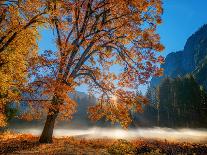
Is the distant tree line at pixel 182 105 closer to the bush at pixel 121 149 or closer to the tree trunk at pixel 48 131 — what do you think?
the tree trunk at pixel 48 131

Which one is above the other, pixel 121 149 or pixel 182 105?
pixel 182 105

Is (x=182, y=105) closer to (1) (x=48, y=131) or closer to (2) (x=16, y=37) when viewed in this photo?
(1) (x=48, y=131)

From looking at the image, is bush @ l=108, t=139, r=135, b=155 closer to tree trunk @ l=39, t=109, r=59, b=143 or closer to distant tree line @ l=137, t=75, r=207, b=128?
tree trunk @ l=39, t=109, r=59, b=143

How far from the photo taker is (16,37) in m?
19.2

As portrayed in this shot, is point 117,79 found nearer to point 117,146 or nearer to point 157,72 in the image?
point 157,72

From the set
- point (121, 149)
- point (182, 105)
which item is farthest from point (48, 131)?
point (182, 105)

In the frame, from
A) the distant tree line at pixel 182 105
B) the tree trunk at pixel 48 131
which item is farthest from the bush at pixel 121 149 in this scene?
the distant tree line at pixel 182 105

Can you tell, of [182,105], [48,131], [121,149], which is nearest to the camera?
[121,149]

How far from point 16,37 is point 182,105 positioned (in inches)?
3141

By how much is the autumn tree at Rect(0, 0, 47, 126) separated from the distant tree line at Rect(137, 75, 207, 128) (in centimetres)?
6346

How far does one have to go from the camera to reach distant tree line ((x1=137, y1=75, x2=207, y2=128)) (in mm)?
83500

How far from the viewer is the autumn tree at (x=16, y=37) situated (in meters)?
18.2

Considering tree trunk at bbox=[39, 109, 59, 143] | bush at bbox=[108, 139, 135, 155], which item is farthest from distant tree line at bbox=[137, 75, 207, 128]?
bush at bbox=[108, 139, 135, 155]

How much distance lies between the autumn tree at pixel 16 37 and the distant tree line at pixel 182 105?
63.5m
